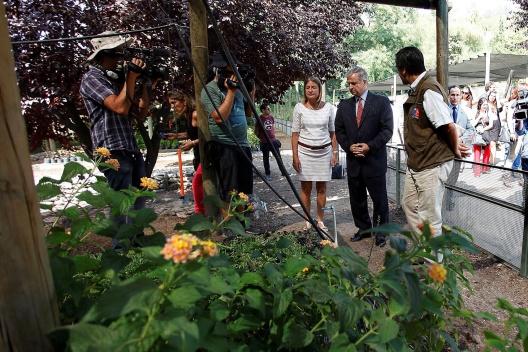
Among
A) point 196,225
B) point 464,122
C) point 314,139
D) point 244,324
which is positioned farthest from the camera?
point 464,122

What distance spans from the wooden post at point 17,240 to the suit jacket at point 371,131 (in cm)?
373

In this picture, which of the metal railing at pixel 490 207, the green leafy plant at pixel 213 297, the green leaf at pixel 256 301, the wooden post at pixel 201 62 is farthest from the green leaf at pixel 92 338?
the metal railing at pixel 490 207

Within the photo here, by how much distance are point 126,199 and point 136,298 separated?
0.68 meters

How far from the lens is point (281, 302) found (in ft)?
3.51

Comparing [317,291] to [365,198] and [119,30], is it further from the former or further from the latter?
[119,30]

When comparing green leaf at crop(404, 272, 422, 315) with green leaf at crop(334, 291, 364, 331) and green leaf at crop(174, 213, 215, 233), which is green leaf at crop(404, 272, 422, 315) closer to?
green leaf at crop(334, 291, 364, 331)

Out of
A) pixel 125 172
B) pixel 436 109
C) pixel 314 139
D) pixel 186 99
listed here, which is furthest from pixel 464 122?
pixel 125 172

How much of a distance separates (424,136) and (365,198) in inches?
53.8

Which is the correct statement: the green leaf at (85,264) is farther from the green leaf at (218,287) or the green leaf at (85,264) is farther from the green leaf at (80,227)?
the green leaf at (218,287)

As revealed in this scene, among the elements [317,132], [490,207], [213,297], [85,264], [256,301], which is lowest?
[490,207]

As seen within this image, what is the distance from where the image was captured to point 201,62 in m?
3.72

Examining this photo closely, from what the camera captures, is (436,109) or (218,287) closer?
(218,287)

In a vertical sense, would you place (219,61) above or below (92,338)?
above

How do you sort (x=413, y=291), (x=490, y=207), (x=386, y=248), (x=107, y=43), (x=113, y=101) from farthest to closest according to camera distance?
(x=386, y=248), (x=490, y=207), (x=107, y=43), (x=113, y=101), (x=413, y=291)
